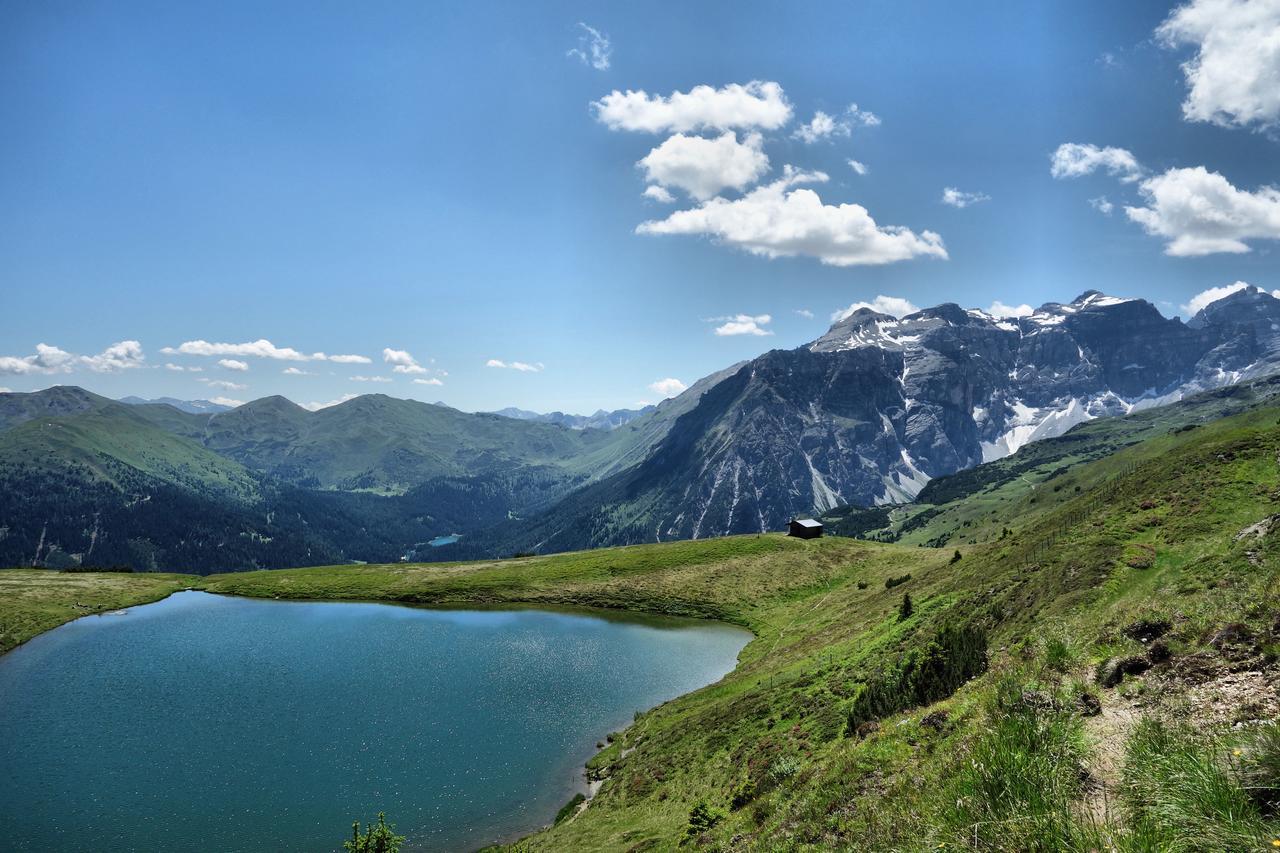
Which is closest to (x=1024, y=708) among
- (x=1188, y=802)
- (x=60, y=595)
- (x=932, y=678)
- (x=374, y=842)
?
(x=1188, y=802)

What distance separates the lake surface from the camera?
130 ft

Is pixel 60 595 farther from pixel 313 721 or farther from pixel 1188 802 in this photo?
pixel 1188 802

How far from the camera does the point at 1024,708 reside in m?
12.6

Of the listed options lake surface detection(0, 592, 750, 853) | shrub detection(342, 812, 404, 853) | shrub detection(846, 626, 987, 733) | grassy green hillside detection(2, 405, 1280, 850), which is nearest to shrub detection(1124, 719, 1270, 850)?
grassy green hillside detection(2, 405, 1280, 850)

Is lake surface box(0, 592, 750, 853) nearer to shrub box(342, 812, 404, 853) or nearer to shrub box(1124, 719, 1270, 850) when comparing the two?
shrub box(342, 812, 404, 853)

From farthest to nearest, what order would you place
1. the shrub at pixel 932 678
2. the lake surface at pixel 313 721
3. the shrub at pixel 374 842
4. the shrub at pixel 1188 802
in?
the lake surface at pixel 313 721 < the shrub at pixel 374 842 < the shrub at pixel 932 678 < the shrub at pixel 1188 802

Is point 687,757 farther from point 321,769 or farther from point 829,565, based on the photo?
point 829,565

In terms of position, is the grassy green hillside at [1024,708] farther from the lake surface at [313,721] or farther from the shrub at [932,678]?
the lake surface at [313,721]

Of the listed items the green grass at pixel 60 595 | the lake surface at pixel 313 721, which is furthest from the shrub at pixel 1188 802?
the green grass at pixel 60 595

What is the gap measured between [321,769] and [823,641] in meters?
49.3

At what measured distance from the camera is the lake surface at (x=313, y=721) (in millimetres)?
39688

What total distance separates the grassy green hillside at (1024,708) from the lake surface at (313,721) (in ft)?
26.7

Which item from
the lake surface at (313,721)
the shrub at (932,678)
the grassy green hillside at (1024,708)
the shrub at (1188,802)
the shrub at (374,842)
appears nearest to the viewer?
the shrub at (1188,802)

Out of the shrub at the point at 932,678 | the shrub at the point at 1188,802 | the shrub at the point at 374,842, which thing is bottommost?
the shrub at the point at 374,842
